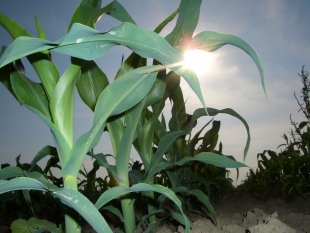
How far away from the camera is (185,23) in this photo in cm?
91

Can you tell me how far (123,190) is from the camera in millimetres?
785

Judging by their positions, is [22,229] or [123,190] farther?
[22,229]

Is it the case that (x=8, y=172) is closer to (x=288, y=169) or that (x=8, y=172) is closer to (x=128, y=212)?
(x=128, y=212)

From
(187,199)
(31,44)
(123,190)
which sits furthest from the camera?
(187,199)

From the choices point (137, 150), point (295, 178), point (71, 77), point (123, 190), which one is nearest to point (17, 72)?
point (71, 77)

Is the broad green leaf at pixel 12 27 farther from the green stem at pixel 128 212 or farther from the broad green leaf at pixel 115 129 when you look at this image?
the green stem at pixel 128 212

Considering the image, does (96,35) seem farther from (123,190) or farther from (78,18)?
(123,190)

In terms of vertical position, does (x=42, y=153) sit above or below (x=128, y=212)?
above

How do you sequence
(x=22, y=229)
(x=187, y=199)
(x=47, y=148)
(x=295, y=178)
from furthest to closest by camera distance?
(x=295, y=178)
(x=187, y=199)
(x=47, y=148)
(x=22, y=229)

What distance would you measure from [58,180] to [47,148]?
1.18 m

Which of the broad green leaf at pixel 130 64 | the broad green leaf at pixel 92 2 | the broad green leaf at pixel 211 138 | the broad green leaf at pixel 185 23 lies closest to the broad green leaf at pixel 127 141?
the broad green leaf at pixel 130 64

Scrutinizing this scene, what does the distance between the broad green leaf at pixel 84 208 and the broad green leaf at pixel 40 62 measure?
0.35 m

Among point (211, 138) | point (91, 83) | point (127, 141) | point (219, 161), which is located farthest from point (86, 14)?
point (211, 138)

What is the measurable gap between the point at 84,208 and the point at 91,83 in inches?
21.1
